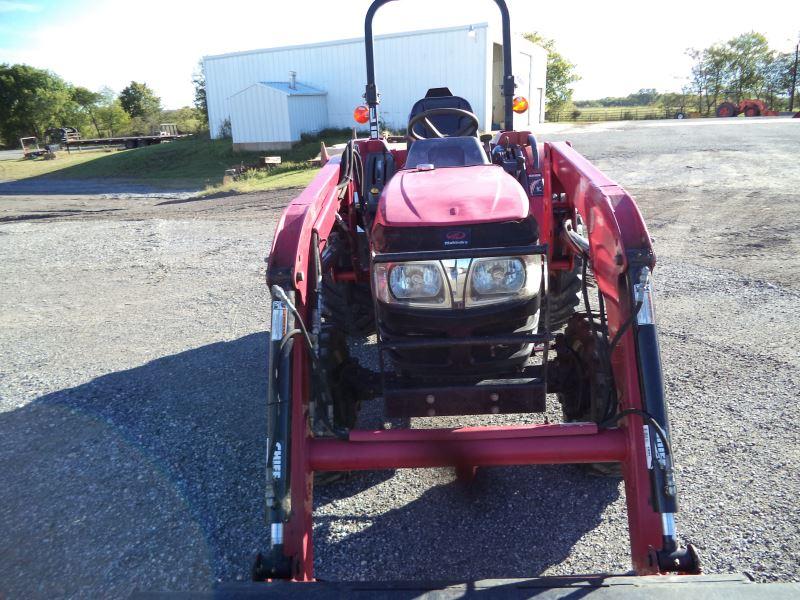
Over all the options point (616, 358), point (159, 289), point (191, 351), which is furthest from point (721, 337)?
point (159, 289)

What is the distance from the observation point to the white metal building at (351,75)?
22.4m

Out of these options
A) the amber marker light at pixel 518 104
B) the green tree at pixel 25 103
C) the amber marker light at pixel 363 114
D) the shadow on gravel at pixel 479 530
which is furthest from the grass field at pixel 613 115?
the shadow on gravel at pixel 479 530

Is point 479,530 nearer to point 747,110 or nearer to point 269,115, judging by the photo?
point 269,115

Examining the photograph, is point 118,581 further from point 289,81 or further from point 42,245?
point 289,81

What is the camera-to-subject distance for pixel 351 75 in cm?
2478

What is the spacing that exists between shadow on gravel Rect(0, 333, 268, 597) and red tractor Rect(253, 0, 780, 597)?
645mm

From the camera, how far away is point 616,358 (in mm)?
2424

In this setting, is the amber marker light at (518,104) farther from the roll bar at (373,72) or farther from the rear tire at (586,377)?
the rear tire at (586,377)

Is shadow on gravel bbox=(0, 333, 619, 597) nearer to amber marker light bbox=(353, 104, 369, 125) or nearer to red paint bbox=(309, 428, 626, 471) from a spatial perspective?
red paint bbox=(309, 428, 626, 471)

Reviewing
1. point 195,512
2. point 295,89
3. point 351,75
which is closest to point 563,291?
point 195,512

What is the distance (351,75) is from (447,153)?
23.1m

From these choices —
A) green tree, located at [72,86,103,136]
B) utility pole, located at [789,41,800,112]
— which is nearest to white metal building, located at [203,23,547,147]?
utility pole, located at [789,41,800,112]

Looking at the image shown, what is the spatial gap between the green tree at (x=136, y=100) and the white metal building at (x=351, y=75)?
1397 inches

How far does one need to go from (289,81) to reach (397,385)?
2575cm
